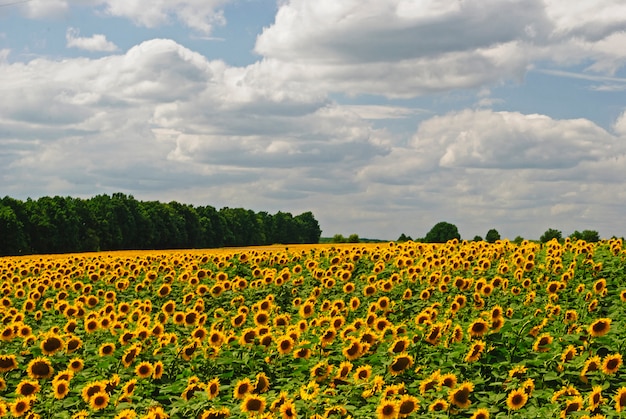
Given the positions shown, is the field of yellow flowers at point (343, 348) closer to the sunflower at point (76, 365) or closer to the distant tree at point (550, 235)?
the sunflower at point (76, 365)

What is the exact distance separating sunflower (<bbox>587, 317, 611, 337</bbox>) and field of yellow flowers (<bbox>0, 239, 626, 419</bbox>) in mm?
24

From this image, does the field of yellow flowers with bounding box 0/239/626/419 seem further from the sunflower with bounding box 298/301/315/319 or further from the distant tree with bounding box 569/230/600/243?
the distant tree with bounding box 569/230/600/243

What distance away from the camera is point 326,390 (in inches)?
369

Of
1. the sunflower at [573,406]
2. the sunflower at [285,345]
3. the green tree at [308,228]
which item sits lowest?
the sunflower at [573,406]

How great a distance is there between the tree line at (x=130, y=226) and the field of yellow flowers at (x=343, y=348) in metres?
58.0

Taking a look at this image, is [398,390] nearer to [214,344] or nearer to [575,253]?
[214,344]

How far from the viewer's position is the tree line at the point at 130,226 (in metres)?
74.4

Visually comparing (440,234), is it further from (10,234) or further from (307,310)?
(10,234)

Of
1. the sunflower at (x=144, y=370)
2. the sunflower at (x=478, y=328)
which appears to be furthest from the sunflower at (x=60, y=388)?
the sunflower at (x=478, y=328)

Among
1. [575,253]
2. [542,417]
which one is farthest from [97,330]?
[575,253]

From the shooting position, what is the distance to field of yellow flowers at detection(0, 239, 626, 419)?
9.16 meters

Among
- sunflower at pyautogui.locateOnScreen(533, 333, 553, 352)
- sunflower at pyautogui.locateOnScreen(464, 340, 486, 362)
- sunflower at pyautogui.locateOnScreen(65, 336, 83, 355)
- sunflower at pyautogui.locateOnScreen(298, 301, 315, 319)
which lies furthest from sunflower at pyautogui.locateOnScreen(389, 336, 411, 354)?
sunflower at pyautogui.locateOnScreen(65, 336, 83, 355)

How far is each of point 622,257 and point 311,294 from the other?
8.10m

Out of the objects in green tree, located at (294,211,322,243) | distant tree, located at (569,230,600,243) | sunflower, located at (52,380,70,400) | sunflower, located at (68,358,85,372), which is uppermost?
green tree, located at (294,211,322,243)
